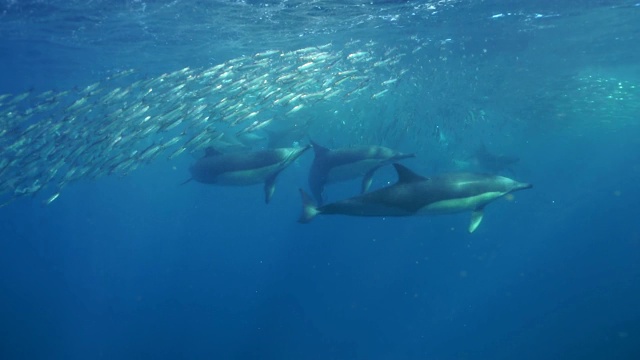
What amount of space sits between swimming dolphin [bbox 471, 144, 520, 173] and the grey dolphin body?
13.9m

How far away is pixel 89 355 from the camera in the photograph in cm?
2338

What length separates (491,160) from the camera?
20781mm

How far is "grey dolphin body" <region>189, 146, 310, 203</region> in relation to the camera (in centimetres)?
941

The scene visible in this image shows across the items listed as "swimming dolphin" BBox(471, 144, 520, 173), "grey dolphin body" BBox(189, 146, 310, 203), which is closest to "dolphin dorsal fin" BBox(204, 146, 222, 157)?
"grey dolphin body" BBox(189, 146, 310, 203)

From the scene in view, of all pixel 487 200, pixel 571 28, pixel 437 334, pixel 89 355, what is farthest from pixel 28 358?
pixel 571 28

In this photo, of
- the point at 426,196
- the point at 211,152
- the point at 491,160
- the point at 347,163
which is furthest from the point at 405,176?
the point at 491,160

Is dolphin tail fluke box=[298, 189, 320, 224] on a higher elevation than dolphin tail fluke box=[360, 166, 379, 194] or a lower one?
higher

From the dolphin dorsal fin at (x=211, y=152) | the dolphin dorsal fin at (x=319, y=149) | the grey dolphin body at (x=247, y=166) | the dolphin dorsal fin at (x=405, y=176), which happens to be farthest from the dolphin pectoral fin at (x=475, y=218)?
the dolphin dorsal fin at (x=211, y=152)

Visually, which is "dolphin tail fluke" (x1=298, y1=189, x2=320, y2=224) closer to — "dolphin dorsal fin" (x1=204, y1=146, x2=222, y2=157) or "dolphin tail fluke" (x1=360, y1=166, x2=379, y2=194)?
"dolphin tail fluke" (x1=360, y1=166, x2=379, y2=194)

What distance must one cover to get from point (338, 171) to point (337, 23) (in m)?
A: 10.6

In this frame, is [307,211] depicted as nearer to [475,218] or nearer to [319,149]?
[475,218]

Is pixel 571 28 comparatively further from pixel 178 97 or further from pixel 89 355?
pixel 89 355

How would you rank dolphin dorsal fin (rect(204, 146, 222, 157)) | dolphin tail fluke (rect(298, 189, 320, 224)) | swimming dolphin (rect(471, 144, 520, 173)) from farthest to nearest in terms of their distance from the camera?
swimming dolphin (rect(471, 144, 520, 173)), dolphin dorsal fin (rect(204, 146, 222, 157)), dolphin tail fluke (rect(298, 189, 320, 224))

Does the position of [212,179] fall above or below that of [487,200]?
below
